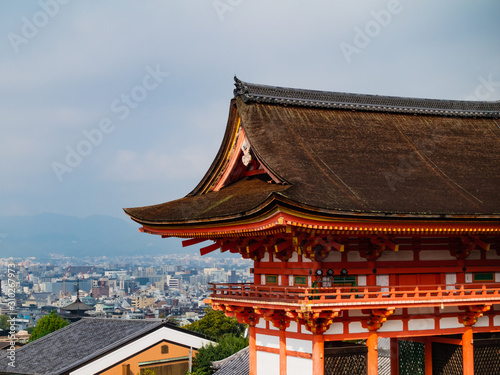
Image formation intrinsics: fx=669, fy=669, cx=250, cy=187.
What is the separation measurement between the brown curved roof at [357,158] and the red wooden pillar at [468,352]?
141 inches

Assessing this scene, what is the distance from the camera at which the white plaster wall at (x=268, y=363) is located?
56.1ft

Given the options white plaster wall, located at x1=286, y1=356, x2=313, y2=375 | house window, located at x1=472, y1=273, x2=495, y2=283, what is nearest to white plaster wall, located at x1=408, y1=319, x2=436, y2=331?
house window, located at x1=472, y1=273, x2=495, y2=283

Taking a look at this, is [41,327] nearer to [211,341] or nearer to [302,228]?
[211,341]

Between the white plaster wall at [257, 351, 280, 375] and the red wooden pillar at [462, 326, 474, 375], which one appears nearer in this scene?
the white plaster wall at [257, 351, 280, 375]

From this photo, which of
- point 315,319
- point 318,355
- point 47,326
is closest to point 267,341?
point 318,355

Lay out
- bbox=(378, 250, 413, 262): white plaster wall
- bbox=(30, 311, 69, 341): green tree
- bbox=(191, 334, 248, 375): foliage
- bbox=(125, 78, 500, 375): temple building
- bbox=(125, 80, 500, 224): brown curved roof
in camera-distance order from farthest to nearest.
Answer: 1. bbox=(30, 311, 69, 341): green tree
2. bbox=(191, 334, 248, 375): foliage
3. bbox=(378, 250, 413, 262): white plaster wall
4. bbox=(125, 80, 500, 224): brown curved roof
5. bbox=(125, 78, 500, 375): temple building

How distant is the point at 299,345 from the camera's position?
16.3 meters

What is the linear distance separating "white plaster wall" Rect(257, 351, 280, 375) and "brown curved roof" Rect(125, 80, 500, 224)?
411 centimetres

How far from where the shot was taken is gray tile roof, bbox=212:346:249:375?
104ft

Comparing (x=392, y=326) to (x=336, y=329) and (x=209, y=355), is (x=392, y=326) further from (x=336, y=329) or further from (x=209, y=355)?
(x=209, y=355)

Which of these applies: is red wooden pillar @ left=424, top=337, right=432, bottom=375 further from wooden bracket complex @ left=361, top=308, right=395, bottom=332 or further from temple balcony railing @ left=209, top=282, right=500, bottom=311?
wooden bracket complex @ left=361, top=308, right=395, bottom=332

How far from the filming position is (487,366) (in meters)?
17.7

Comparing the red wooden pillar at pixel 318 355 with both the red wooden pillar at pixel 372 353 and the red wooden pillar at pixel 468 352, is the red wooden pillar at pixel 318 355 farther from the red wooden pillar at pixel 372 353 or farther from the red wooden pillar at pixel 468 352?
the red wooden pillar at pixel 468 352

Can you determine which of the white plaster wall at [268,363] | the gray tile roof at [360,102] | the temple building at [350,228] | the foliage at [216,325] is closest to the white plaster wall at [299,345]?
the temple building at [350,228]
